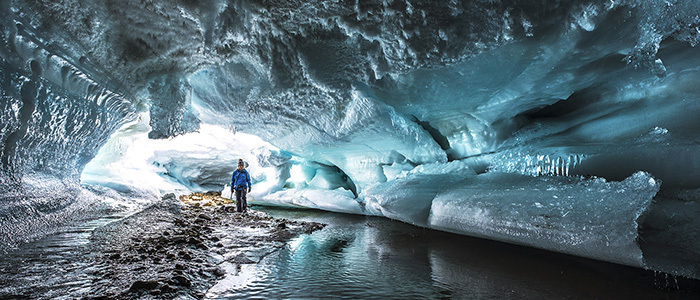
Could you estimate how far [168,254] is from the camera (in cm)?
283

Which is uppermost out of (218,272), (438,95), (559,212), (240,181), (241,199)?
(438,95)

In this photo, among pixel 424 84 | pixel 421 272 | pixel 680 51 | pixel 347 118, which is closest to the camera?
pixel 421 272

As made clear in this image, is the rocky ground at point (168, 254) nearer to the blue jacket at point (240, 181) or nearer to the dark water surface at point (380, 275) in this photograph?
the dark water surface at point (380, 275)

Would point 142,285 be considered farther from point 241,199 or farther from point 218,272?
point 241,199

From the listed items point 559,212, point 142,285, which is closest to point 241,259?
point 142,285

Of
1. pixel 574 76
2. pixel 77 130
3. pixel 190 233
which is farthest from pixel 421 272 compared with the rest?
pixel 77 130

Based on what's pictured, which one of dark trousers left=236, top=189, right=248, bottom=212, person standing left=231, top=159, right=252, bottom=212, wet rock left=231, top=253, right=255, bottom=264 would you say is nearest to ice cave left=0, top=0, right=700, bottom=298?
wet rock left=231, top=253, right=255, bottom=264

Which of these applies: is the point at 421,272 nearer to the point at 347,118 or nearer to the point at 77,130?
the point at 347,118

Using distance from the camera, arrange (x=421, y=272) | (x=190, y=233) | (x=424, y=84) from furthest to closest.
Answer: (x=424, y=84) → (x=190, y=233) → (x=421, y=272)

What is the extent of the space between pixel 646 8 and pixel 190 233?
546 cm

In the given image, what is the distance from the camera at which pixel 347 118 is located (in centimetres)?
624

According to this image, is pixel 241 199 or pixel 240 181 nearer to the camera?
pixel 240 181

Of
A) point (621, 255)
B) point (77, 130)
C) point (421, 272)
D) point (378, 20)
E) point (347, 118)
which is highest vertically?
point (378, 20)

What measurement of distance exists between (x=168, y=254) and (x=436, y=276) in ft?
7.83
